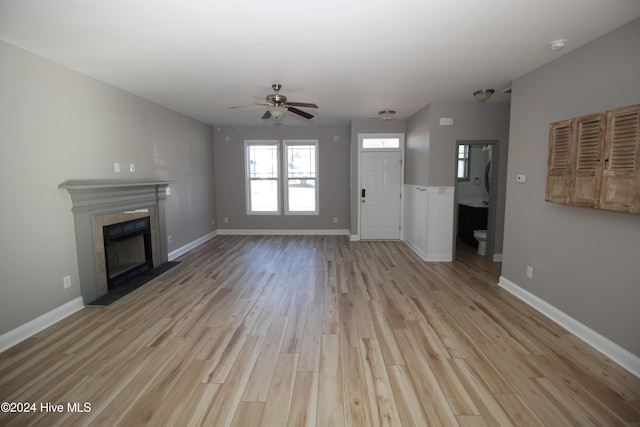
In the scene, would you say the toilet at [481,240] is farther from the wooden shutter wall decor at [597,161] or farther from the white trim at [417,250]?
the wooden shutter wall decor at [597,161]

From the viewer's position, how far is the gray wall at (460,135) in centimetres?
488

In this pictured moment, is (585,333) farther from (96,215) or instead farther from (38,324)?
(96,215)

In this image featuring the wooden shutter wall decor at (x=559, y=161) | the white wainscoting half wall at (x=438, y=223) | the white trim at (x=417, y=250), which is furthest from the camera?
the white trim at (x=417, y=250)

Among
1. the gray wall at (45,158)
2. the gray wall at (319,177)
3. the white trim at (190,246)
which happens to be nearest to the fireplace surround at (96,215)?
the gray wall at (45,158)

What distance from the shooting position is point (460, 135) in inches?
195

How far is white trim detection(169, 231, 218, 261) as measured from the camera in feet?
17.7

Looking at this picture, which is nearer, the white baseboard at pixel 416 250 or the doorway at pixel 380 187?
the white baseboard at pixel 416 250

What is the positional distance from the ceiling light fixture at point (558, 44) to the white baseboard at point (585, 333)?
2467 mm

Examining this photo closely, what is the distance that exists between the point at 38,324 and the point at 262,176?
16.8 feet

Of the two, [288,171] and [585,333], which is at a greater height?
[288,171]

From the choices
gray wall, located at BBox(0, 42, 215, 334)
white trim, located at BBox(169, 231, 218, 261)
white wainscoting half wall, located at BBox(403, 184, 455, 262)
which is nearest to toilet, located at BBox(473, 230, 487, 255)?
white wainscoting half wall, located at BBox(403, 184, 455, 262)

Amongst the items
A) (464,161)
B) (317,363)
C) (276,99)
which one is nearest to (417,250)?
(464,161)

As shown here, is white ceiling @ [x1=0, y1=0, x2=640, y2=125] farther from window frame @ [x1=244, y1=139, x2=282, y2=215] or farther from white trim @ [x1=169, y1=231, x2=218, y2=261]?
window frame @ [x1=244, y1=139, x2=282, y2=215]

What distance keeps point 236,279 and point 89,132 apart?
8.28 ft
